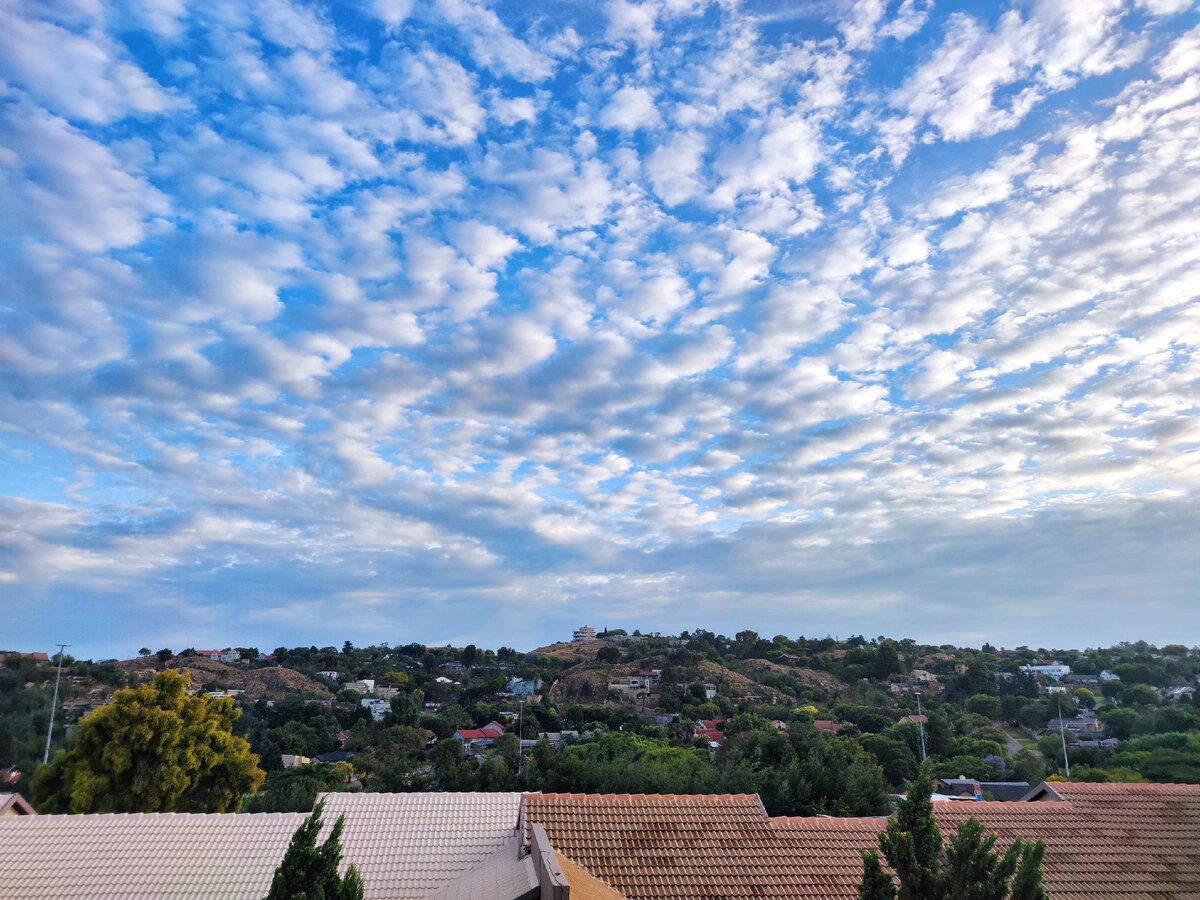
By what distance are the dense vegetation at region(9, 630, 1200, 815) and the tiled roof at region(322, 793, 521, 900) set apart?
11208 millimetres

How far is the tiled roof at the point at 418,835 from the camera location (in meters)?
11.9

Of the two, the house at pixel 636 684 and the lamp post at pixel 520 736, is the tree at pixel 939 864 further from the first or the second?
the house at pixel 636 684

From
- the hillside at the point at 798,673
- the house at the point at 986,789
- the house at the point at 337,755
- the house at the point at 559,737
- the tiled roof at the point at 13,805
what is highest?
the hillside at the point at 798,673

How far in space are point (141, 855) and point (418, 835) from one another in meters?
4.37

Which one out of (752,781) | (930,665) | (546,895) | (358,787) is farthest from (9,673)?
(930,665)

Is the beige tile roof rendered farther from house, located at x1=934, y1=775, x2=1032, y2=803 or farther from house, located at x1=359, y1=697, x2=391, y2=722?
house, located at x1=359, y1=697, x2=391, y2=722

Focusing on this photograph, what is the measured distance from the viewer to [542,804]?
13234mm

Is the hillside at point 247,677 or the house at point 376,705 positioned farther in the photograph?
the hillside at point 247,677

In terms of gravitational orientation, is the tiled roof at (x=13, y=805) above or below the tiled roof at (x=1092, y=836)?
above

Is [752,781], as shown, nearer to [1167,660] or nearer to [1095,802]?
[1095,802]

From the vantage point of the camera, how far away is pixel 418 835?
12.9 metres

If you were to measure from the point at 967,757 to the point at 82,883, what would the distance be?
46536mm

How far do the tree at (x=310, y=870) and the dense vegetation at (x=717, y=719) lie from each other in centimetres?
1749

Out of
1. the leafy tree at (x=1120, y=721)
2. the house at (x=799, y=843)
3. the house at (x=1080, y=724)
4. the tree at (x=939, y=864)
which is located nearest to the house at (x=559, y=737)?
the house at (x=1080, y=724)
